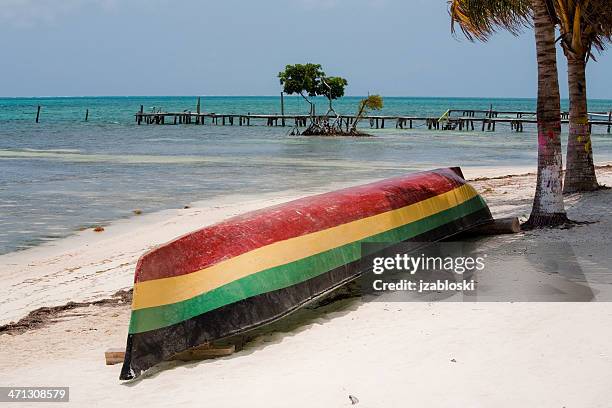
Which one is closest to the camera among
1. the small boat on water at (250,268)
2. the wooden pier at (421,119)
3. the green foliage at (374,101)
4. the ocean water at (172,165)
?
the small boat on water at (250,268)

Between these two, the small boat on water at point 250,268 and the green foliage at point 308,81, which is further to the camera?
the green foliage at point 308,81

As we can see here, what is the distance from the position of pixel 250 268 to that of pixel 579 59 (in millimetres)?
8571

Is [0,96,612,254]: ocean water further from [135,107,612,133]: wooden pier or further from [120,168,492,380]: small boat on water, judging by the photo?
[120,168,492,380]: small boat on water

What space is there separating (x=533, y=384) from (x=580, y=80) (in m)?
9.05

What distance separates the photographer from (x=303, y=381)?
5090 mm

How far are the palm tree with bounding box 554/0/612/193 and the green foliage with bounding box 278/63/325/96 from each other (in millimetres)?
34688

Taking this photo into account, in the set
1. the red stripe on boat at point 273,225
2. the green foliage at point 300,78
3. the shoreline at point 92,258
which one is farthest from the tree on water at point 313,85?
the red stripe on boat at point 273,225

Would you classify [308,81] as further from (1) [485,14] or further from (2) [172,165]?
(1) [485,14]

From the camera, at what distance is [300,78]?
47656 mm

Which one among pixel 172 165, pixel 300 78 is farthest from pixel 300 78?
pixel 172 165

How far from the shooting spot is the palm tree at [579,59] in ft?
40.2

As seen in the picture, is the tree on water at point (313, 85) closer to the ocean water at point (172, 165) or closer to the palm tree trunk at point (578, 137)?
the ocean water at point (172, 165)

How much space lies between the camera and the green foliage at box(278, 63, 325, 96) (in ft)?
156

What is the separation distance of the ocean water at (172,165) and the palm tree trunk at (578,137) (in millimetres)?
7507
